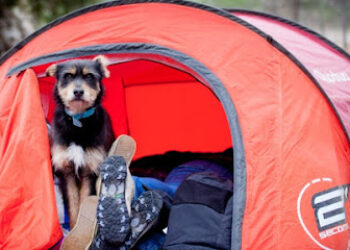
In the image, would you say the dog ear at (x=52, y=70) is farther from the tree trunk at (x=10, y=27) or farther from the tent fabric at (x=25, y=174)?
the tree trunk at (x=10, y=27)

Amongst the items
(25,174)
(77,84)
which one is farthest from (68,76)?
(25,174)

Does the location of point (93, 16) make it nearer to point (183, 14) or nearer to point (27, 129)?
point (183, 14)

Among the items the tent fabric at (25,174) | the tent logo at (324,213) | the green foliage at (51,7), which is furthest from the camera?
the green foliage at (51,7)

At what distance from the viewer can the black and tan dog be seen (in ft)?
8.79

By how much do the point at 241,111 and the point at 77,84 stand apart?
0.98 metres

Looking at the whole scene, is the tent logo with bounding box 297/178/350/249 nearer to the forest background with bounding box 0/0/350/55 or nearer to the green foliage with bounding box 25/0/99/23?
the forest background with bounding box 0/0/350/55

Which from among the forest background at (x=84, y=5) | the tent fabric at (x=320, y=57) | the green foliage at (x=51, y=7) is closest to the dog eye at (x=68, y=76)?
the tent fabric at (x=320, y=57)

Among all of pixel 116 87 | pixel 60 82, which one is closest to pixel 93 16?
pixel 60 82

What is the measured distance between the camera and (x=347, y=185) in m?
2.36

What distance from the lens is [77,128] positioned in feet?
9.04

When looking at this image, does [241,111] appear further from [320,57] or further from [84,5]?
[84,5]

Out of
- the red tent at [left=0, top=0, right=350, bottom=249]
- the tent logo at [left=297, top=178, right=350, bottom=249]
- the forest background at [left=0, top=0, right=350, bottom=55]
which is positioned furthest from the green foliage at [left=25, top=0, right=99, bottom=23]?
the tent logo at [left=297, top=178, right=350, bottom=249]

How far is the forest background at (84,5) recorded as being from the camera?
723 centimetres

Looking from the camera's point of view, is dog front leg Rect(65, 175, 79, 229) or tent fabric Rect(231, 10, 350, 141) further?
dog front leg Rect(65, 175, 79, 229)
